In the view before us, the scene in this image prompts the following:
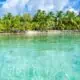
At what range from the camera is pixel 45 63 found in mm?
13938

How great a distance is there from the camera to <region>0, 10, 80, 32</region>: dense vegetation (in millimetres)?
66188

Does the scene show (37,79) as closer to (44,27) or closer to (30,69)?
(30,69)

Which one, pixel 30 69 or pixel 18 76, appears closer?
pixel 18 76

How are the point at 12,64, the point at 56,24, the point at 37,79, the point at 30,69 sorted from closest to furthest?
the point at 37,79
the point at 30,69
the point at 12,64
the point at 56,24

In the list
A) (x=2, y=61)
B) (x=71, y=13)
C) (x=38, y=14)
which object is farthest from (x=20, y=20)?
(x=2, y=61)

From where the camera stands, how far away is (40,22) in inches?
2744

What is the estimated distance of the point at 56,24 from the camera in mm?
71250

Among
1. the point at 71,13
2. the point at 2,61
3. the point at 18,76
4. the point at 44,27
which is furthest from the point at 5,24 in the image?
the point at 18,76

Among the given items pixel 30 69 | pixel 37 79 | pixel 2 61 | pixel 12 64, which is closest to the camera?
pixel 37 79

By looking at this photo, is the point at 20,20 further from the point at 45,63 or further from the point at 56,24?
the point at 45,63

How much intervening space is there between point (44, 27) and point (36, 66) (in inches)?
2199

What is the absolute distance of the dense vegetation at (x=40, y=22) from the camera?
66.2 m

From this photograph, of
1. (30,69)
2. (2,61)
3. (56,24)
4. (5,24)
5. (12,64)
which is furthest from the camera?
(56,24)

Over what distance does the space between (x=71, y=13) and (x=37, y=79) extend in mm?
65729
